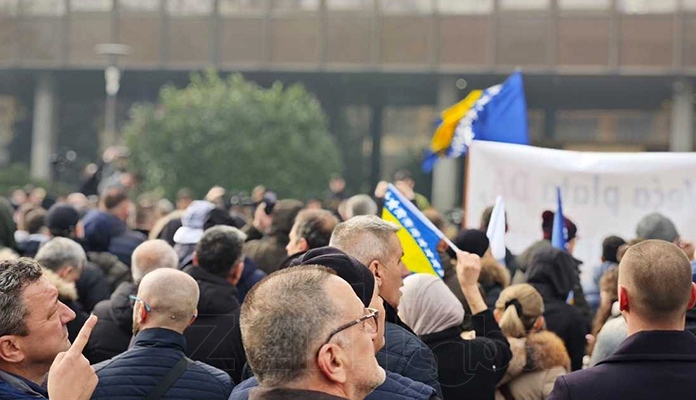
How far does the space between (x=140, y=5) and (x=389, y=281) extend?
1534 inches

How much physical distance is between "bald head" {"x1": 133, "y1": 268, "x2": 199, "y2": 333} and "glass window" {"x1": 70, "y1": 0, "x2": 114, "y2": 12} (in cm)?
3873

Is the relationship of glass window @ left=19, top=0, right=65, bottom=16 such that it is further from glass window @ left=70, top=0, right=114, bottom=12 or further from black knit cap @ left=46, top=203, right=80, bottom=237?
black knit cap @ left=46, top=203, right=80, bottom=237

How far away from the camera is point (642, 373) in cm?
411

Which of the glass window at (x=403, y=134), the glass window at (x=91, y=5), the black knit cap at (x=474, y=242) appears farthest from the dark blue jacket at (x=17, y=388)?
the glass window at (x=403, y=134)

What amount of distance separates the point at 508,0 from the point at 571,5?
202 cm

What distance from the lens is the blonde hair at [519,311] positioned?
6.57 metres

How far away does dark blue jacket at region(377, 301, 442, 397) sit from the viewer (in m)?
4.81

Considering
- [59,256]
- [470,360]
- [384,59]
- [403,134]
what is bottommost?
[470,360]

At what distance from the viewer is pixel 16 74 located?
1764 inches

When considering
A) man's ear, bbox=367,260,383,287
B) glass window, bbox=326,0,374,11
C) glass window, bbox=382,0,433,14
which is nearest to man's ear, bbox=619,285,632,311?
man's ear, bbox=367,260,383,287

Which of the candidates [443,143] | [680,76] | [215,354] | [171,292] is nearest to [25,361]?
[171,292]

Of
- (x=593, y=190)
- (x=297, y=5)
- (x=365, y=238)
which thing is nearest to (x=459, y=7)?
(x=297, y=5)

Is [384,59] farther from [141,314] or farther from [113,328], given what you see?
[141,314]

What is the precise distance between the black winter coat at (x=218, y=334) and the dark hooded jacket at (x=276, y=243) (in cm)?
215
